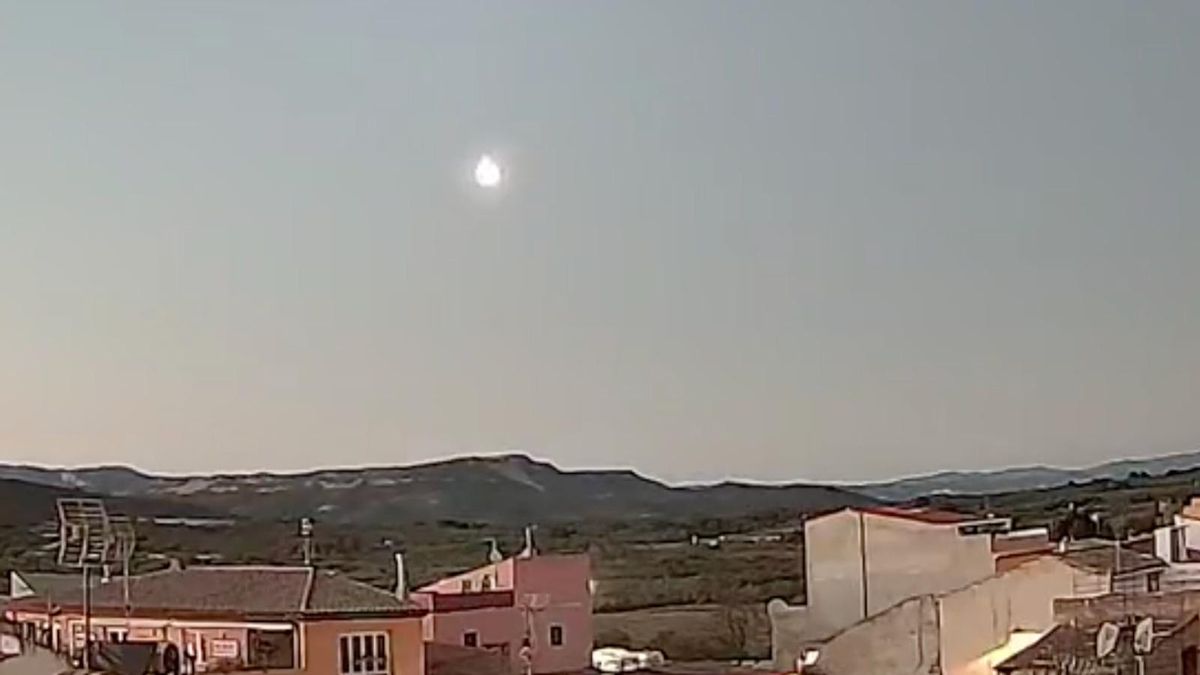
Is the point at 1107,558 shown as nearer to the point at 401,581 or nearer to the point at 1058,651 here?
the point at 1058,651

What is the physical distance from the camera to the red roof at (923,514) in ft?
9.70

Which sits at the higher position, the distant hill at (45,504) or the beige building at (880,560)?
the distant hill at (45,504)

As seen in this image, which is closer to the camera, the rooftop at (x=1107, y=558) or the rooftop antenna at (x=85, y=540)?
the rooftop antenna at (x=85, y=540)

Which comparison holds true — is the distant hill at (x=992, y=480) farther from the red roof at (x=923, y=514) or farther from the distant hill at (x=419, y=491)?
the distant hill at (x=419, y=491)

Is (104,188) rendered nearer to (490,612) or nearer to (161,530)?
(161,530)

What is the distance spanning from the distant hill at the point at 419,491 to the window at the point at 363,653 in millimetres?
154

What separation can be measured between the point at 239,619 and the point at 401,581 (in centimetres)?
20

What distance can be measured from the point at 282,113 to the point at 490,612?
692mm

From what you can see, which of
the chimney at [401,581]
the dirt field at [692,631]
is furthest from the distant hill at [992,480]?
the chimney at [401,581]

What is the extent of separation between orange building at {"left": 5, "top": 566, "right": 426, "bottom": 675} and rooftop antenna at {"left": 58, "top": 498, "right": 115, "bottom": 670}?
1cm

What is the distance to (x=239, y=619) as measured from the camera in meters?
2.79

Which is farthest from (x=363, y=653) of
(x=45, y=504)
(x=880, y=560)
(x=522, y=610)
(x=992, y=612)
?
(x=992, y=612)

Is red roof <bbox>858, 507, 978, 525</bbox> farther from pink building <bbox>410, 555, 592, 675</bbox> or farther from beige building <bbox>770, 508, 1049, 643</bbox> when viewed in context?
pink building <bbox>410, 555, 592, 675</bbox>

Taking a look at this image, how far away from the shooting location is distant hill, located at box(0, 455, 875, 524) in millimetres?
2873
